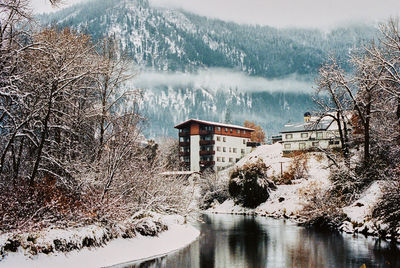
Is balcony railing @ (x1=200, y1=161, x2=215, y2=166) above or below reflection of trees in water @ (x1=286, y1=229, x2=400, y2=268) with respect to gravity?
above

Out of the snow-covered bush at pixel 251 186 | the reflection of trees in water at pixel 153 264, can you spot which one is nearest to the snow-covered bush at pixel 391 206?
the reflection of trees in water at pixel 153 264

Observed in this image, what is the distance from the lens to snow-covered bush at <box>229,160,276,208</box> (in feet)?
193

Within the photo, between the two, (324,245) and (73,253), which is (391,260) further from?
(73,253)

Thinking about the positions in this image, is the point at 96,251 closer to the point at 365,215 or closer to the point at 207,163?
the point at 365,215

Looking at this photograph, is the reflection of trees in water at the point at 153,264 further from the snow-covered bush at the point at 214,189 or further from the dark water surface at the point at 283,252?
the snow-covered bush at the point at 214,189

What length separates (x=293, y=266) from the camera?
60.1ft

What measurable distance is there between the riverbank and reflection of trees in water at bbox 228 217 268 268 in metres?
3.44

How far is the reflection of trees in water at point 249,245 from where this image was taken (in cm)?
2047

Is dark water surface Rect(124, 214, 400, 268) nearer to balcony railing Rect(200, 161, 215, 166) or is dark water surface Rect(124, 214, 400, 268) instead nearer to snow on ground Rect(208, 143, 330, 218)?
snow on ground Rect(208, 143, 330, 218)

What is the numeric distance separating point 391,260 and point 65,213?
51.1ft

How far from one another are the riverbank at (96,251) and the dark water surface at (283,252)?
3.43ft

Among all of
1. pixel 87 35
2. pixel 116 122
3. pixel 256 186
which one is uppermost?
pixel 87 35

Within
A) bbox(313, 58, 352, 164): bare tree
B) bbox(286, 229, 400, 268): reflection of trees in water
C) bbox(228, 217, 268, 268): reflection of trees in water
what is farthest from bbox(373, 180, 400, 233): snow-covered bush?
bbox(313, 58, 352, 164): bare tree

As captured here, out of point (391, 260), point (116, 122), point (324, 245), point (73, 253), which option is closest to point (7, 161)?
point (116, 122)
